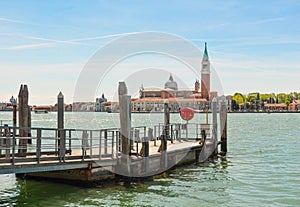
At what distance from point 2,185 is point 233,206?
8438 millimetres

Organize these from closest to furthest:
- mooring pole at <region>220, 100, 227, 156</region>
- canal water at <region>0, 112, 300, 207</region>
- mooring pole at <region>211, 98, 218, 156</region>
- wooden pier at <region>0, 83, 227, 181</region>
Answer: wooden pier at <region>0, 83, 227, 181</region>
canal water at <region>0, 112, 300, 207</region>
mooring pole at <region>211, 98, 218, 156</region>
mooring pole at <region>220, 100, 227, 156</region>

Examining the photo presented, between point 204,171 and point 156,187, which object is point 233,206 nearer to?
point 156,187

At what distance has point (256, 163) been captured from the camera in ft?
81.5

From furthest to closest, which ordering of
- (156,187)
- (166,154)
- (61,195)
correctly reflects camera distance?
1. (166,154)
2. (156,187)
3. (61,195)

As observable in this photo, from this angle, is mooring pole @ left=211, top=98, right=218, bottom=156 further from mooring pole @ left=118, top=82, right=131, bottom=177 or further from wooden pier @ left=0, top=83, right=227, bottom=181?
mooring pole @ left=118, top=82, right=131, bottom=177


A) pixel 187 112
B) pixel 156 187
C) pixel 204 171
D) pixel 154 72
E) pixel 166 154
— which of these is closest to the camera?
pixel 156 187

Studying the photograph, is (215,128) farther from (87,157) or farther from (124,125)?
(87,157)

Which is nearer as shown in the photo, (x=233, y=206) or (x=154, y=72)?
(x=233, y=206)

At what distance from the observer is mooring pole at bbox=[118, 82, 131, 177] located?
15719mm

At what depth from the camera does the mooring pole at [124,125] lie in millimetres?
15719

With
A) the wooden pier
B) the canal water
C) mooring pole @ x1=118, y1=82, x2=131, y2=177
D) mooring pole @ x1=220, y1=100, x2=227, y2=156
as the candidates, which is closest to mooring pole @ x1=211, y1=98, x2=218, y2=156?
mooring pole @ x1=220, y1=100, x2=227, y2=156

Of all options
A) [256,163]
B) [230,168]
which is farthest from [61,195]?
[256,163]

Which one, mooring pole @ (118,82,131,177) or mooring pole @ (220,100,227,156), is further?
mooring pole @ (220,100,227,156)

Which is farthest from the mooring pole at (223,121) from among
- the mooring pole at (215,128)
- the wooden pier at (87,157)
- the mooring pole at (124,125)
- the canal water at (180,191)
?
the mooring pole at (124,125)
